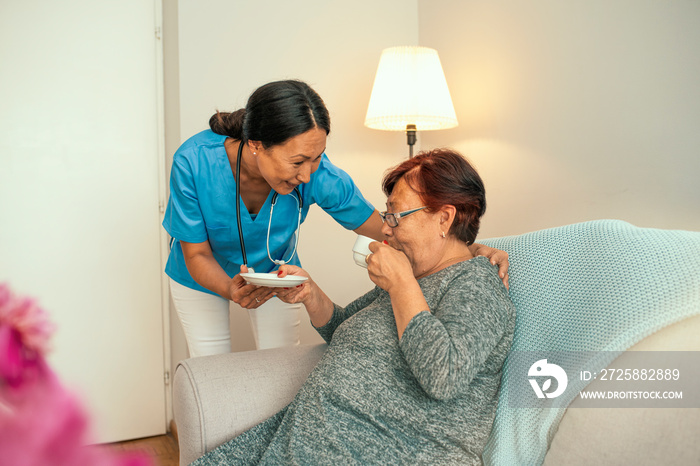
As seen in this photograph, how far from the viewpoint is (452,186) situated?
1.36 m

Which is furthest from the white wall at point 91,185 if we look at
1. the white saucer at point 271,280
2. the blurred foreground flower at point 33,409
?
the blurred foreground flower at point 33,409

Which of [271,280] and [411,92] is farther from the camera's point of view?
[411,92]

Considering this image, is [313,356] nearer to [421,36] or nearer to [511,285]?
[511,285]

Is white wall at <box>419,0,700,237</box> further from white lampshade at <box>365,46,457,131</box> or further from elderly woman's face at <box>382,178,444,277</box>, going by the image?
elderly woman's face at <box>382,178,444,277</box>

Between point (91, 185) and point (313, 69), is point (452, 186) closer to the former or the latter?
point (313, 69)

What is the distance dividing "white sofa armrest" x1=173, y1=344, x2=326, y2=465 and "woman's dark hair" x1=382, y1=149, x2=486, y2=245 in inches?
21.1

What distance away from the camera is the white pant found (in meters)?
1.87

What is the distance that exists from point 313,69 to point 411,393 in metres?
1.90

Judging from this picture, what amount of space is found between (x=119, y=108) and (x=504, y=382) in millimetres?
2047

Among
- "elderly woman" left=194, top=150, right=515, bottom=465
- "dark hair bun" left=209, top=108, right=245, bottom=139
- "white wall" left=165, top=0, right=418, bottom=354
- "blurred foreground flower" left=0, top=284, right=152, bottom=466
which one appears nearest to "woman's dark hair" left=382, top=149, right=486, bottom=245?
"elderly woman" left=194, top=150, right=515, bottom=465

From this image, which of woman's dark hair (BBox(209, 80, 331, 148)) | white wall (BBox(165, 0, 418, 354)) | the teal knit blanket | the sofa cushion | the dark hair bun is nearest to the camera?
the sofa cushion

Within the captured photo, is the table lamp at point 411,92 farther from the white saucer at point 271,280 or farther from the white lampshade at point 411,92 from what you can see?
the white saucer at point 271,280

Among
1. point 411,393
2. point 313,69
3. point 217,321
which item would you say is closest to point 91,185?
point 217,321

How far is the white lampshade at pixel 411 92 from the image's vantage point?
230 centimetres
